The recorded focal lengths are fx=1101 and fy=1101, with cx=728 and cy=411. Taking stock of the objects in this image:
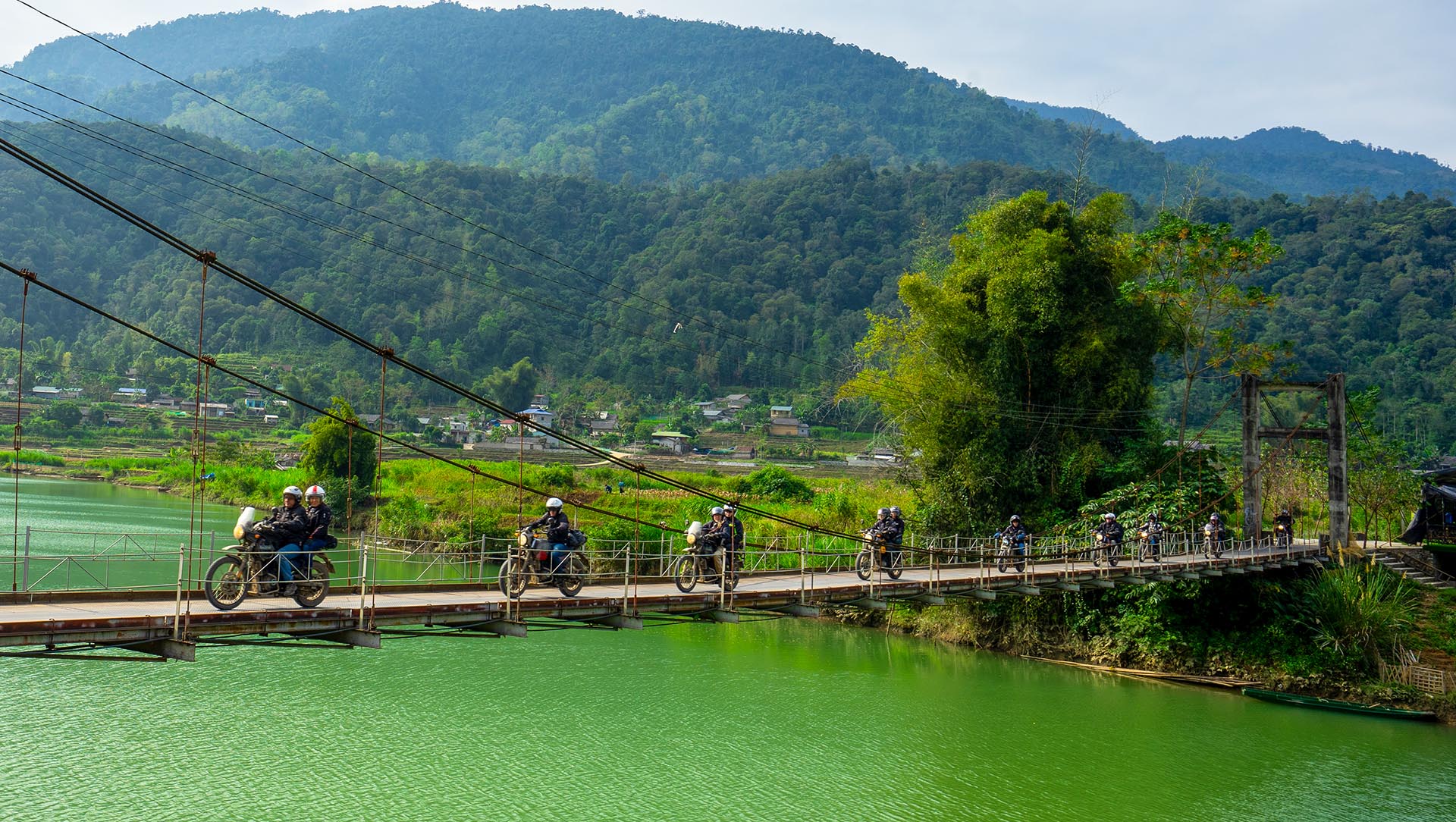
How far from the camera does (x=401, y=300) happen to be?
81.4 meters

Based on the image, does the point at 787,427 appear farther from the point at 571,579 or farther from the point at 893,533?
the point at 571,579

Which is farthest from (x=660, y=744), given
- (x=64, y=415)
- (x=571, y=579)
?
(x=64, y=415)

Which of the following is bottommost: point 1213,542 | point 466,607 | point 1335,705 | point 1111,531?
point 1335,705

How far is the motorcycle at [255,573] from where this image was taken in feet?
31.7

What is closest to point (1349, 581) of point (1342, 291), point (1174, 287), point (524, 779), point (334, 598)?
point (1174, 287)

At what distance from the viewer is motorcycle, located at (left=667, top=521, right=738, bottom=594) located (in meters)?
13.4

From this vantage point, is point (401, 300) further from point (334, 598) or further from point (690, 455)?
point (334, 598)

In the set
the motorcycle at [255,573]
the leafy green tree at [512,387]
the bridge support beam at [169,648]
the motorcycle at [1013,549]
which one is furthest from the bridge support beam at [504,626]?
the leafy green tree at [512,387]

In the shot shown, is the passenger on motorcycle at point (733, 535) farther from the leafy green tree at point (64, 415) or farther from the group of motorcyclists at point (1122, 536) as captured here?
the leafy green tree at point (64, 415)

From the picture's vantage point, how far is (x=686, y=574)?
13594 mm

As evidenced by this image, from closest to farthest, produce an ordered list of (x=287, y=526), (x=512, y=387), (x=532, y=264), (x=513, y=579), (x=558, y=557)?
(x=287, y=526) → (x=513, y=579) → (x=558, y=557) → (x=512, y=387) → (x=532, y=264)

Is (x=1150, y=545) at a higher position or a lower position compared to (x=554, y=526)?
higher

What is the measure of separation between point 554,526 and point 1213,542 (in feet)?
50.2

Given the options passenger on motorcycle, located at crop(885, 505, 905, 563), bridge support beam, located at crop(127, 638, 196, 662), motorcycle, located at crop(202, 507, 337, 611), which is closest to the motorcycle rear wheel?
motorcycle, located at crop(202, 507, 337, 611)
